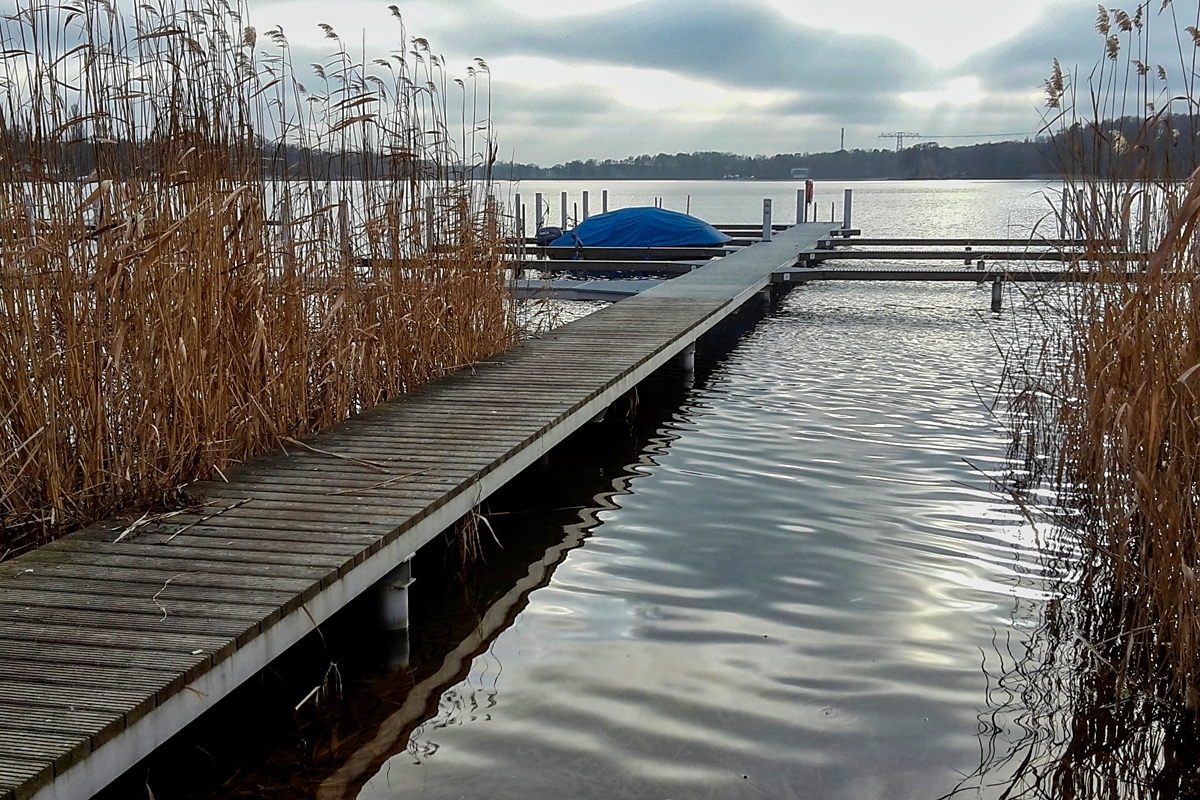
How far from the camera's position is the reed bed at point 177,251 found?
114 inches

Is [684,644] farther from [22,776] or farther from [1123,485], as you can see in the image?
[22,776]

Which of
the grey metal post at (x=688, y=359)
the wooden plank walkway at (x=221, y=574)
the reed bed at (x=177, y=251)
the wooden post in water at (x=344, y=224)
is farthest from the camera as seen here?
the grey metal post at (x=688, y=359)

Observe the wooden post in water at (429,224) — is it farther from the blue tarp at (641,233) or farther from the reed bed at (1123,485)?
the blue tarp at (641,233)

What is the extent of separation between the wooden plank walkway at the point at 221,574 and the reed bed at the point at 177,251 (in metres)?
0.20

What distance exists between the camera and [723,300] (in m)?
7.99

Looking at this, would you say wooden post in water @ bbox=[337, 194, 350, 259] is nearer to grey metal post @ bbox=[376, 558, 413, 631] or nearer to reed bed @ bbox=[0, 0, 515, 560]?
reed bed @ bbox=[0, 0, 515, 560]

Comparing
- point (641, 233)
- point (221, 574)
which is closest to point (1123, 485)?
point (221, 574)

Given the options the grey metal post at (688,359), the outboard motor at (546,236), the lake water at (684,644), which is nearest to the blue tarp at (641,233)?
the outboard motor at (546,236)

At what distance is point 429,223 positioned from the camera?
490 cm

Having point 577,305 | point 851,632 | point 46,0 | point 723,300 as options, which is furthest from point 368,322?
point 577,305

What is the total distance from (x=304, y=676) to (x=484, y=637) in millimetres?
556

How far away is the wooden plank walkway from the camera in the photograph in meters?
1.87

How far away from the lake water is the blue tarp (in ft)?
27.9

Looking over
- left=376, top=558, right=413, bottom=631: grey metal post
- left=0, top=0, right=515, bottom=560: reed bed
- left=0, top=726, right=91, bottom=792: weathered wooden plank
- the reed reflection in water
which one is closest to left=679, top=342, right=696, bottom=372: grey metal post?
the reed reflection in water
